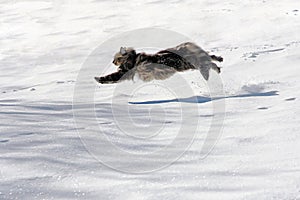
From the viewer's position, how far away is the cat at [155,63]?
7.77 meters

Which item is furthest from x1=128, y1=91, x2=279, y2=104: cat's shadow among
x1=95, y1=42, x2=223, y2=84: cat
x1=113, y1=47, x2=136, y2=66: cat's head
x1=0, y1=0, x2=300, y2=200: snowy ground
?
x1=113, y1=47, x2=136, y2=66: cat's head

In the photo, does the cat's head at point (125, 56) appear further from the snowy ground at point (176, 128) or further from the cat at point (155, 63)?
the snowy ground at point (176, 128)

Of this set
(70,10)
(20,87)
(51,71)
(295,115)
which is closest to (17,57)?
(51,71)

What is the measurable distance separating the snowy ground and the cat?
0.38m

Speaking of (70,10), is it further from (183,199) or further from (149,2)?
(183,199)

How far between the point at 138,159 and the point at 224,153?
74cm

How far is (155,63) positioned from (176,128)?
10.1ft

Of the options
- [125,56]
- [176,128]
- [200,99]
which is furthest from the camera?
[125,56]

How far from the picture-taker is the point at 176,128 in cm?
486

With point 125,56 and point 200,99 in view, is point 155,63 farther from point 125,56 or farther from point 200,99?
point 200,99

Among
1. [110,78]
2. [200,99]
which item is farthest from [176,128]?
[110,78]

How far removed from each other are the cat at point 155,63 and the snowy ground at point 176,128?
381 mm

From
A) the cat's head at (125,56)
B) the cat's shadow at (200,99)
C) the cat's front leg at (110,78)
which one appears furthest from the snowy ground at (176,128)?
the cat's head at (125,56)

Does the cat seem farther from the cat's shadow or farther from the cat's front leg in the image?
the cat's shadow
